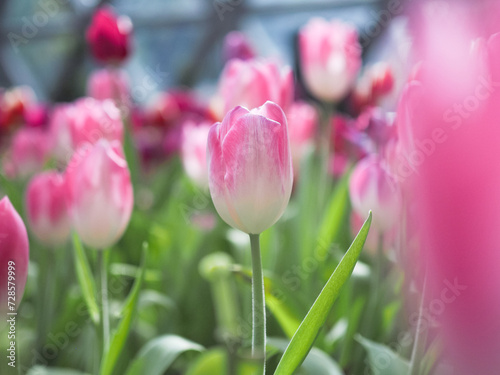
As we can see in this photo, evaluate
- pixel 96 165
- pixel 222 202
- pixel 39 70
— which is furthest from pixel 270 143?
pixel 39 70

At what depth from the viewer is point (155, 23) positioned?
3451 mm

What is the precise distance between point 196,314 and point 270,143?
35 cm

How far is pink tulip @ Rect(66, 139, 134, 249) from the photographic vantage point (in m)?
0.30

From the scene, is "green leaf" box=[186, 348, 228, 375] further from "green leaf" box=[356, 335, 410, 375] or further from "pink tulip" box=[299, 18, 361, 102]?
"pink tulip" box=[299, 18, 361, 102]

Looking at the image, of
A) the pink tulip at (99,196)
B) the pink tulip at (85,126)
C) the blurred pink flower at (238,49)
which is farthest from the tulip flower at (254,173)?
the blurred pink flower at (238,49)

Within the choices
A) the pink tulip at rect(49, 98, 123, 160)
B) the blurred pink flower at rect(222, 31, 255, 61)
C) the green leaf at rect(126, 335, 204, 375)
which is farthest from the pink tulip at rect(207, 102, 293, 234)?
the blurred pink flower at rect(222, 31, 255, 61)

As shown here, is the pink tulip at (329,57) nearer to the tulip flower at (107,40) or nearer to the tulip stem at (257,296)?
the tulip flower at (107,40)

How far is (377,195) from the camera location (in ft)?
1.02

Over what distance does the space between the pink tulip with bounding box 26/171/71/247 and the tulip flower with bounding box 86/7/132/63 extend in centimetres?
36

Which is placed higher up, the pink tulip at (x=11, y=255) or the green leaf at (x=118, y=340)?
the pink tulip at (x=11, y=255)

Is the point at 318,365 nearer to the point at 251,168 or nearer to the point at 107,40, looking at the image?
the point at 251,168

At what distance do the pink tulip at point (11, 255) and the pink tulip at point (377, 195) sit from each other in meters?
0.18

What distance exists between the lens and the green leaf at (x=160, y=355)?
0.93ft

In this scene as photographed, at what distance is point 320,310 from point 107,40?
1.87 ft
